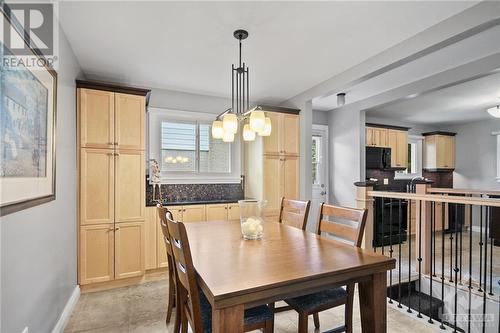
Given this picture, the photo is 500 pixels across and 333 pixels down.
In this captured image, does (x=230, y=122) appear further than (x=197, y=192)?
No

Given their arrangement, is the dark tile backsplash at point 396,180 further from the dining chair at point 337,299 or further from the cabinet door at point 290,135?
the dining chair at point 337,299

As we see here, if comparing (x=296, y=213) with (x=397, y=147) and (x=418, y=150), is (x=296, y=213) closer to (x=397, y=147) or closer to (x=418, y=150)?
(x=397, y=147)

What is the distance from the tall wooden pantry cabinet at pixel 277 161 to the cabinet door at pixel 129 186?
1.68m

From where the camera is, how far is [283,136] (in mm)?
4051

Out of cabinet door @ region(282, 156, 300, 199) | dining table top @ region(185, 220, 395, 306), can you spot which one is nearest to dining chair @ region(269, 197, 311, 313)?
dining table top @ region(185, 220, 395, 306)

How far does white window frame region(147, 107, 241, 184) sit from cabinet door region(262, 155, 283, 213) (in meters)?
0.58

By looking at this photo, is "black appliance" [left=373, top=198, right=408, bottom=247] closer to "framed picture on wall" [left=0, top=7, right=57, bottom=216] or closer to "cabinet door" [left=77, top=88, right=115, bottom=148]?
"cabinet door" [left=77, top=88, right=115, bottom=148]

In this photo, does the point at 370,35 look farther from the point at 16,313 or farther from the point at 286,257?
the point at 16,313

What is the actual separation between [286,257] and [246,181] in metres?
2.85

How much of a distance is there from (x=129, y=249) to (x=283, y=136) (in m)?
2.61

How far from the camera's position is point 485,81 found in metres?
3.56

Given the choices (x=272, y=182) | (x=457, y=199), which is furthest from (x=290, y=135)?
(x=457, y=199)

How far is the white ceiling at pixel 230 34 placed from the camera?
2.00m

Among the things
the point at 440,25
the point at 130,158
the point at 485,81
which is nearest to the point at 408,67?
the point at 440,25
